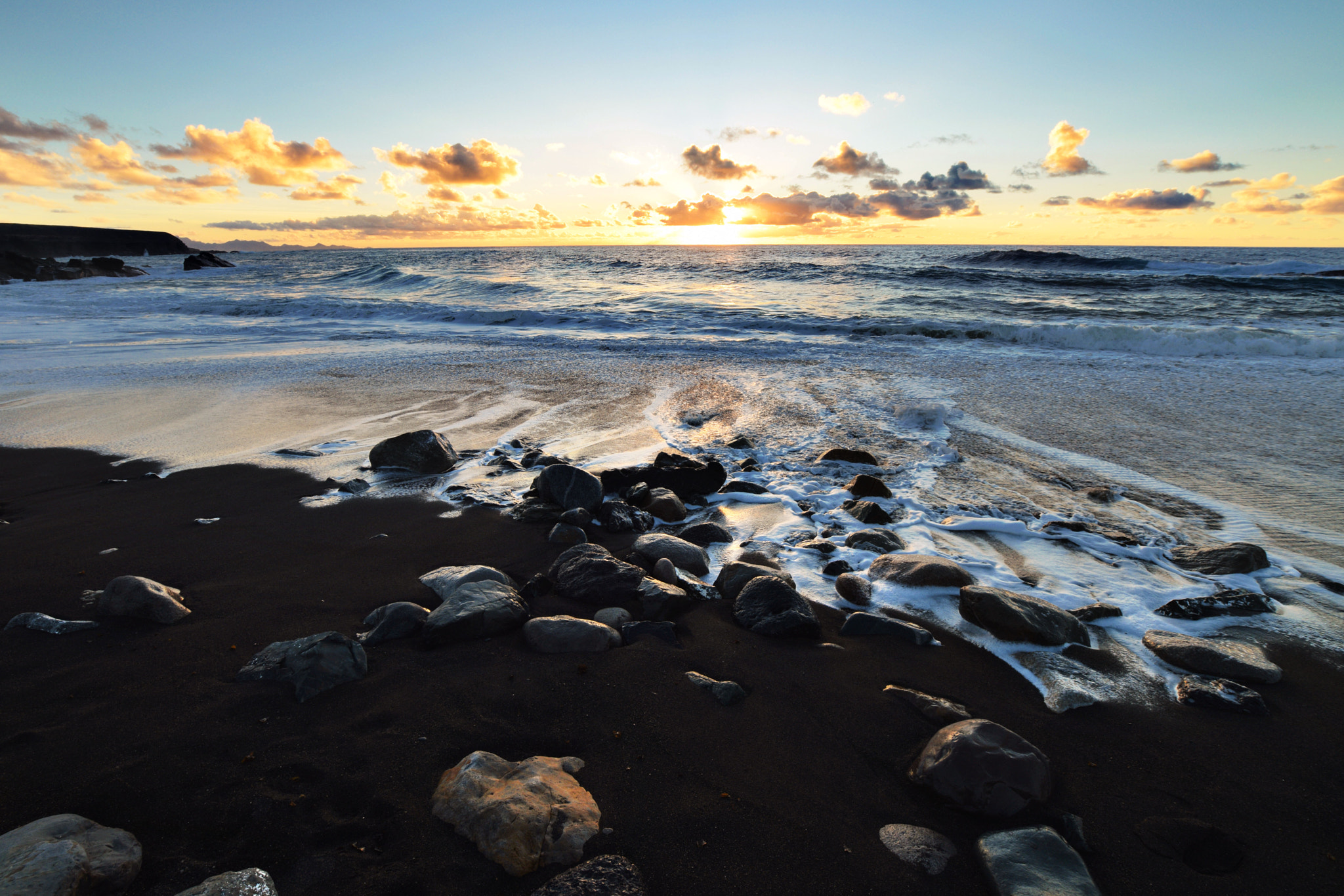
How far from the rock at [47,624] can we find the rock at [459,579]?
1255 millimetres

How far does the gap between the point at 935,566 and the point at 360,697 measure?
104 inches

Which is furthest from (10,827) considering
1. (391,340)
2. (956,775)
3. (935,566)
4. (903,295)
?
(903,295)

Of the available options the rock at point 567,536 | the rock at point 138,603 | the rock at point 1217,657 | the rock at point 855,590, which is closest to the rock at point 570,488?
the rock at point 567,536

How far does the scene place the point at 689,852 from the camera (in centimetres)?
158

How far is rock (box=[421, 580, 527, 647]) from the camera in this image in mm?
2391

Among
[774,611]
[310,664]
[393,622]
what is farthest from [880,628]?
[310,664]

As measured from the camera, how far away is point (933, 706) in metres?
2.17

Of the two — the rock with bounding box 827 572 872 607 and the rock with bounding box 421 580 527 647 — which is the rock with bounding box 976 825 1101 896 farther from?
the rock with bounding box 421 580 527 647

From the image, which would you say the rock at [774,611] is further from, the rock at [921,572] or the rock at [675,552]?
the rock at [921,572]

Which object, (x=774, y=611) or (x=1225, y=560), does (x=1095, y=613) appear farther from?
(x=774, y=611)

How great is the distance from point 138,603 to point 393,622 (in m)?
1.06

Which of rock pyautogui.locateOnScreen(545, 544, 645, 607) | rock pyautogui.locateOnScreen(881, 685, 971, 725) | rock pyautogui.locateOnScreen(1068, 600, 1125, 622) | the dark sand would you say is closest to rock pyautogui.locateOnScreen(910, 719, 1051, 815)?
the dark sand

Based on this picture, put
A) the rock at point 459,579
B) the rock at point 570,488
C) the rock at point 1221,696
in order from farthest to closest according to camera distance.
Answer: the rock at point 570,488
the rock at point 459,579
the rock at point 1221,696

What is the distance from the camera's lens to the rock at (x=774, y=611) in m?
2.61
